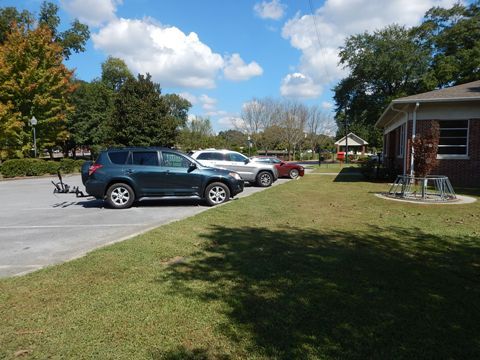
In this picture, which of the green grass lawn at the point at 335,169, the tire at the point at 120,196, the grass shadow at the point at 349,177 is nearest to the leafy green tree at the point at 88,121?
the green grass lawn at the point at 335,169

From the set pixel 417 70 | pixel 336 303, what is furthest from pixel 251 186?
pixel 417 70

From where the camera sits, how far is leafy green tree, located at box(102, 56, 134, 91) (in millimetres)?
68500

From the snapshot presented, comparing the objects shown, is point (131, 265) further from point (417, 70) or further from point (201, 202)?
point (417, 70)

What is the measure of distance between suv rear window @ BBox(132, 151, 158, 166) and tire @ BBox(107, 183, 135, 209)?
795mm

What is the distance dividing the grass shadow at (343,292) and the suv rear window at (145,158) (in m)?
5.02

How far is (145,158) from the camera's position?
36.3 feet

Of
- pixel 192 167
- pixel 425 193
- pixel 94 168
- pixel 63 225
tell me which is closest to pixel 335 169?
pixel 425 193

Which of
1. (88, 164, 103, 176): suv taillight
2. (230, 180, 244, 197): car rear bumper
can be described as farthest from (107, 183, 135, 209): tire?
(230, 180, 244, 197): car rear bumper

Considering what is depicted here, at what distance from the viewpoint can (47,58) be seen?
103 feet

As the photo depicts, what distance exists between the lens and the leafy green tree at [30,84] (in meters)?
28.6

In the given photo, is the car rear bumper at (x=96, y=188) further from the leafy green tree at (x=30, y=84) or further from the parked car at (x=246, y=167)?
the leafy green tree at (x=30, y=84)

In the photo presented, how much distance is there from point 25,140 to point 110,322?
31.7 metres

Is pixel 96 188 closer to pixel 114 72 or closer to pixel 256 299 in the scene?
pixel 256 299

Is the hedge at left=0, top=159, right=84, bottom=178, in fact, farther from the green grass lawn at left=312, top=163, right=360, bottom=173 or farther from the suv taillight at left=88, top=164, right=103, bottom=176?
the green grass lawn at left=312, top=163, right=360, bottom=173
